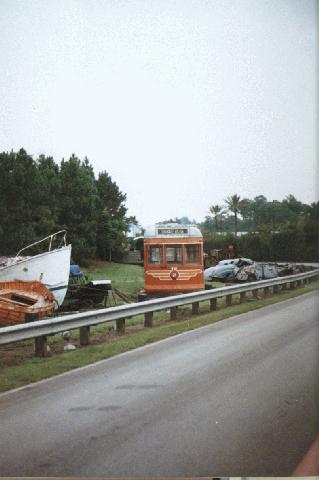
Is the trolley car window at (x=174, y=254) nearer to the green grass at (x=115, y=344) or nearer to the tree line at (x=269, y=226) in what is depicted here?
the green grass at (x=115, y=344)

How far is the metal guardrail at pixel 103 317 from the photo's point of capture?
656cm

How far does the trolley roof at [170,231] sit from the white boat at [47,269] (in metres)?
2.56

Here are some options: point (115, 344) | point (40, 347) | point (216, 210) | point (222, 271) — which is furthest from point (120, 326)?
point (222, 271)

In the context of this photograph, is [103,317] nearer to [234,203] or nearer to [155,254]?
[234,203]

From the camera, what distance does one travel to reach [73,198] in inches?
304

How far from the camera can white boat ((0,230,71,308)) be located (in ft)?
34.4

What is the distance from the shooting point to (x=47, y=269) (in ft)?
38.8

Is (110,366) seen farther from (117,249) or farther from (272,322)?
(272,322)

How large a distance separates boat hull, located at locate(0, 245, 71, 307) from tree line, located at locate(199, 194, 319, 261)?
413cm

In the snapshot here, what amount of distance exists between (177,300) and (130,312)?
1.79 meters

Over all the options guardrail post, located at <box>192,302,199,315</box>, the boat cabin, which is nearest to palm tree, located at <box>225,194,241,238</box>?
guardrail post, located at <box>192,302,199,315</box>

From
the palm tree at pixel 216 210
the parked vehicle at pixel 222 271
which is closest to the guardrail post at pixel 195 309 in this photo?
the parked vehicle at pixel 222 271

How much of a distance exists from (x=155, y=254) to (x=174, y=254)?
56 centimetres

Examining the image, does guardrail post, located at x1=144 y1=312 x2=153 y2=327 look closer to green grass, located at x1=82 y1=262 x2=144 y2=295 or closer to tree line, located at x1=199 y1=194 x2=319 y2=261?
green grass, located at x1=82 y1=262 x2=144 y2=295
